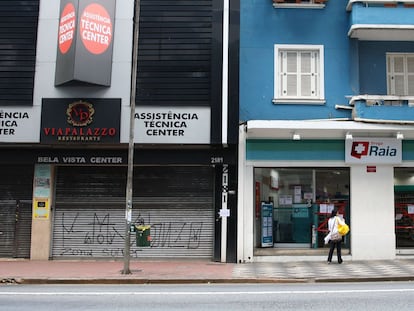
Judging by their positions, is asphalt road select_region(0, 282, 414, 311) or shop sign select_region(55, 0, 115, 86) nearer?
asphalt road select_region(0, 282, 414, 311)

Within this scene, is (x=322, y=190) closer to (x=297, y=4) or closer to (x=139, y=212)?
(x=139, y=212)

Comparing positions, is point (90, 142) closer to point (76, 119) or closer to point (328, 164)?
point (76, 119)

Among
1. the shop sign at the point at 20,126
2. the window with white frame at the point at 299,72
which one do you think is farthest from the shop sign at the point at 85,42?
the window with white frame at the point at 299,72

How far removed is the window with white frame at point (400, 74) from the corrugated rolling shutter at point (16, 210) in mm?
11916

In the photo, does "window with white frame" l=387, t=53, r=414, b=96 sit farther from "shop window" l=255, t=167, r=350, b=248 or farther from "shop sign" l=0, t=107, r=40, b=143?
"shop sign" l=0, t=107, r=40, b=143

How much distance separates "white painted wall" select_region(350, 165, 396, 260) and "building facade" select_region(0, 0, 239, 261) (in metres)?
3.78

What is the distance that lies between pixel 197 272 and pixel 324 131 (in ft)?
18.7

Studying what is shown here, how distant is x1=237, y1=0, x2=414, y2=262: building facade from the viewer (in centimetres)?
1628

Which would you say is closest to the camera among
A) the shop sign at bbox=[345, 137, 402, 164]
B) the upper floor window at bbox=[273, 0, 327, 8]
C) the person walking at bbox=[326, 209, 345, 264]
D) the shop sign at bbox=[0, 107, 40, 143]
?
the person walking at bbox=[326, 209, 345, 264]

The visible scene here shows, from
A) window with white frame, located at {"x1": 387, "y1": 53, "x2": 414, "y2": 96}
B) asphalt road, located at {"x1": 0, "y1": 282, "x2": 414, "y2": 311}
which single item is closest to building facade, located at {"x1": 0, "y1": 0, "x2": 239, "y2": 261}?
asphalt road, located at {"x1": 0, "y1": 282, "x2": 414, "y2": 311}

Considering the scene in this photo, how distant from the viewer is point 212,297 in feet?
32.7

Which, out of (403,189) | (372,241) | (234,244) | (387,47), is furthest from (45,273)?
(387,47)

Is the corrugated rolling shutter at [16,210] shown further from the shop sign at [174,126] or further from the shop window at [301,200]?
the shop window at [301,200]

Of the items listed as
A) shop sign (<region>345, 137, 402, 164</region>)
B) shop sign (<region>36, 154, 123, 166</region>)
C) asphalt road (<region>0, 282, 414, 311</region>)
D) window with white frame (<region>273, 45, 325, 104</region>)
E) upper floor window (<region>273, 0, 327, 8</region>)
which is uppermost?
upper floor window (<region>273, 0, 327, 8</region>)
